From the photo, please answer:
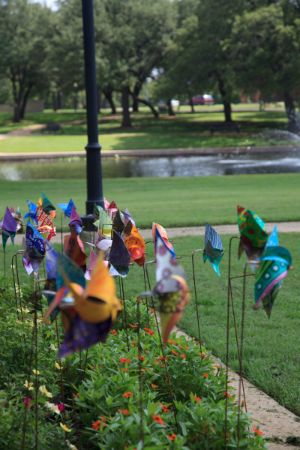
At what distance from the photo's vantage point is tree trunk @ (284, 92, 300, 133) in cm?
4859

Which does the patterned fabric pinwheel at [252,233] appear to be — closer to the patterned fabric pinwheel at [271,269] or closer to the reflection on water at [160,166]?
the patterned fabric pinwheel at [271,269]

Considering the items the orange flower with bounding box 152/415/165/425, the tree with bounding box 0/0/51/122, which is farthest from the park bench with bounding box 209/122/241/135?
the orange flower with bounding box 152/415/165/425

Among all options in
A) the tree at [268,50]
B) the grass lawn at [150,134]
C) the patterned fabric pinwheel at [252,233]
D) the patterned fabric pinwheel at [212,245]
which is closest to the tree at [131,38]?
the grass lawn at [150,134]

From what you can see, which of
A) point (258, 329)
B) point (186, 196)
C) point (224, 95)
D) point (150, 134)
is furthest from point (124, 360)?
point (224, 95)

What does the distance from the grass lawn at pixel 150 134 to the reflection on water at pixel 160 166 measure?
6.94m

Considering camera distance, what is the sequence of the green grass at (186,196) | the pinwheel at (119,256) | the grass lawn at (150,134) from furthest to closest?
the grass lawn at (150,134)
the green grass at (186,196)
the pinwheel at (119,256)

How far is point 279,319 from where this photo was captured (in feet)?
23.1

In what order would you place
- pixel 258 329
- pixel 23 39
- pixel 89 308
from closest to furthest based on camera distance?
pixel 89 308 < pixel 258 329 < pixel 23 39

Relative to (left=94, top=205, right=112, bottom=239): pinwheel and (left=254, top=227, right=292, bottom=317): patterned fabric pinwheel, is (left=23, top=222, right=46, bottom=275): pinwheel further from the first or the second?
(left=254, top=227, right=292, bottom=317): patterned fabric pinwheel

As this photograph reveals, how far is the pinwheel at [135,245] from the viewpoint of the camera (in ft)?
15.4

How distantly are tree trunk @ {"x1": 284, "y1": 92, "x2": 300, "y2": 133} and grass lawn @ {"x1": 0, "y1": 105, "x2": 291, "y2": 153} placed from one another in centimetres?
237

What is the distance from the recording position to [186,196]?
18.3 metres

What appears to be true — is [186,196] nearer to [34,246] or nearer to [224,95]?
[34,246]

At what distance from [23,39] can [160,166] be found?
3889 cm
